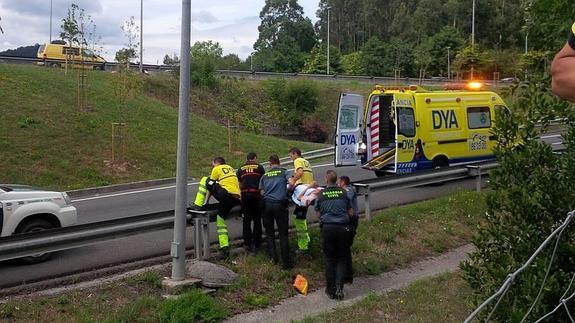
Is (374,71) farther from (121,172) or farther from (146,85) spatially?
(121,172)

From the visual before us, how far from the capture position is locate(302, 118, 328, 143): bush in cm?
3669

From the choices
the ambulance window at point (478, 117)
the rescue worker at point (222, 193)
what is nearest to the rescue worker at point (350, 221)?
the rescue worker at point (222, 193)

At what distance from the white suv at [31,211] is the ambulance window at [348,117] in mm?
7741

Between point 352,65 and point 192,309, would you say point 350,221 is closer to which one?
point 192,309

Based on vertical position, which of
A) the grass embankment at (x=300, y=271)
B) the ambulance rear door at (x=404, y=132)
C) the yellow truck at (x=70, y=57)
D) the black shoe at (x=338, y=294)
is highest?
the yellow truck at (x=70, y=57)

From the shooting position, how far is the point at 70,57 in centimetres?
2734

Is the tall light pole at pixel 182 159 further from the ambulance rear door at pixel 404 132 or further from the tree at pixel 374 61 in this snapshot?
the tree at pixel 374 61

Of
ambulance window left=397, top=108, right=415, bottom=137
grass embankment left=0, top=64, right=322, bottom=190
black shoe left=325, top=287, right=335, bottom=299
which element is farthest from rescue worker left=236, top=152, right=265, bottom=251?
grass embankment left=0, top=64, right=322, bottom=190

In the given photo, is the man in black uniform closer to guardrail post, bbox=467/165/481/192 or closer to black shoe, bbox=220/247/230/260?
black shoe, bbox=220/247/230/260

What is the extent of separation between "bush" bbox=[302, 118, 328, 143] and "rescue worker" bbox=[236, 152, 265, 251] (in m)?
27.1

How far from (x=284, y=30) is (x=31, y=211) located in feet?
329

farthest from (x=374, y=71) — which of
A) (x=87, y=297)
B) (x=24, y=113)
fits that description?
(x=87, y=297)

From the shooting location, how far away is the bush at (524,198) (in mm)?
4441

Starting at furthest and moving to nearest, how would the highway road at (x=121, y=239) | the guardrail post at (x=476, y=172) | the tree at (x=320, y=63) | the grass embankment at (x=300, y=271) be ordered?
the tree at (x=320, y=63), the guardrail post at (x=476, y=172), the highway road at (x=121, y=239), the grass embankment at (x=300, y=271)
